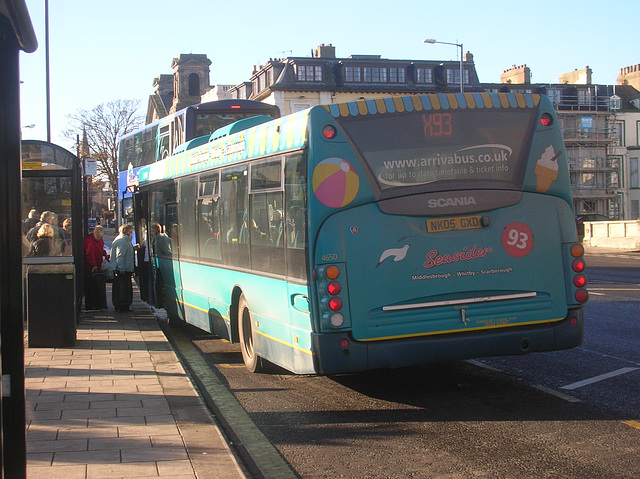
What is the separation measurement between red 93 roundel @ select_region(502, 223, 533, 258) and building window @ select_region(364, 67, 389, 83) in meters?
64.1

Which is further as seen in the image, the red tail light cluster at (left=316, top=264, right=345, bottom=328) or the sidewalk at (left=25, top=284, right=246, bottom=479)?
the red tail light cluster at (left=316, top=264, right=345, bottom=328)

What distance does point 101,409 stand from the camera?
6992 millimetres

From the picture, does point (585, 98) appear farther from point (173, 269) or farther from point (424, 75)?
point (173, 269)

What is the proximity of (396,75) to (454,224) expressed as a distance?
6524cm

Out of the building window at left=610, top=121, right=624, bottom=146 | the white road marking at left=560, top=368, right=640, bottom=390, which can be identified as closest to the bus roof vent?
the white road marking at left=560, top=368, right=640, bottom=390

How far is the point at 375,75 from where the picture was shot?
70125 mm

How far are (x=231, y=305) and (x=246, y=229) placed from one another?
3.99ft

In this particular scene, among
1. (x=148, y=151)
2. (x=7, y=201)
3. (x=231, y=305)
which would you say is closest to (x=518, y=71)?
(x=148, y=151)

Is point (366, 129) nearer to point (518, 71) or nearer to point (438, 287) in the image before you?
point (438, 287)

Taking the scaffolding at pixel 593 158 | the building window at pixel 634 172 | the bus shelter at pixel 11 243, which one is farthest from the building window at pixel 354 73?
the bus shelter at pixel 11 243

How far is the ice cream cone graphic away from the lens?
24.0 ft

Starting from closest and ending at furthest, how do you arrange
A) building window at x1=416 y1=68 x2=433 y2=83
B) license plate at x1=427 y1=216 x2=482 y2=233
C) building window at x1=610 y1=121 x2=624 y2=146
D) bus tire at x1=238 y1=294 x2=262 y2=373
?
license plate at x1=427 y1=216 x2=482 y2=233 → bus tire at x1=238 y1=294 x2=262 y2=373 → building window at x1=416 y1=68 x2=433 y2=83 → building window at x1=610 y1=121 x2=624 y2=146

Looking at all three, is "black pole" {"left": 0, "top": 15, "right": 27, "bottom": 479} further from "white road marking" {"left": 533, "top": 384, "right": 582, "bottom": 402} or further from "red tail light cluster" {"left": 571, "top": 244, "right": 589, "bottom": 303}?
"red tail light cluster" {"left": 571, "top": 244, "right": 589, "bottom": 303}

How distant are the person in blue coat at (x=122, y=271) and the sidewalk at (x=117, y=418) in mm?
4999
